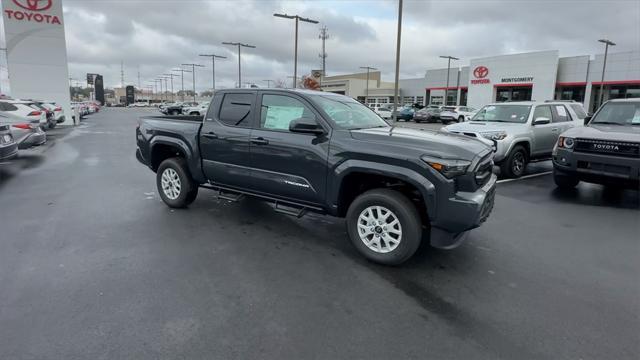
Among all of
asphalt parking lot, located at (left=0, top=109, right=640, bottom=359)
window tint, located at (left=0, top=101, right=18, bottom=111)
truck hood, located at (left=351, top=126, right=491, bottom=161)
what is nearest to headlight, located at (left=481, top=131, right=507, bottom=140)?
asphalt parking lot, located at (left=0, top=109, right=640, bottom=359)

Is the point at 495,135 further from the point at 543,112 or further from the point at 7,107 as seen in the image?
the point at 7,107

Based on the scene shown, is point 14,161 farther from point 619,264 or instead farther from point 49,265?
point 619,264

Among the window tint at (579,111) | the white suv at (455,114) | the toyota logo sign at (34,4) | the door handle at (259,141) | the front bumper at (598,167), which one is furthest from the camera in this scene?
the white suv at (455,114)

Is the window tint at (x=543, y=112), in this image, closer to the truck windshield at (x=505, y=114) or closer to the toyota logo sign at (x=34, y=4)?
the truck windshield at (x=505, y=114)

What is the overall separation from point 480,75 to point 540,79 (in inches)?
271

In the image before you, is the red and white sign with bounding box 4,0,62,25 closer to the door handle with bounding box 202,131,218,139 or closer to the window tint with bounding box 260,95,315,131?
the door handle with bounding box 202,131,218,139

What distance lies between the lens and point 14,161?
36.1 feet

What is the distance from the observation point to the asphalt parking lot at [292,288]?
2922 mm

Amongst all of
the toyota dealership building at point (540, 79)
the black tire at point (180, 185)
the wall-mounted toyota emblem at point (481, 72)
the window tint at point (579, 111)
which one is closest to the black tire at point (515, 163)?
the window tint at point (579, 111)

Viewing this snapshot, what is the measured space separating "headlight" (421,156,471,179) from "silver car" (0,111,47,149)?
1128 cm

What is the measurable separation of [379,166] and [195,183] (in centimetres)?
322

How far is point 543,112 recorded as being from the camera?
10.2 m

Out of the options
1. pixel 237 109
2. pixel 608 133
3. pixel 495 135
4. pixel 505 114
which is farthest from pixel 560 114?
pixel 237 109

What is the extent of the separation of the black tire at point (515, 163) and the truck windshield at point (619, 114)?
1510mm
